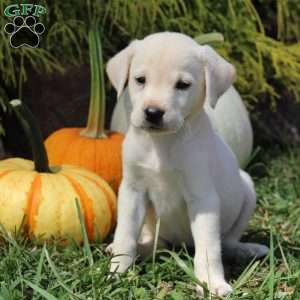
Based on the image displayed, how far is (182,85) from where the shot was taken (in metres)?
2.67

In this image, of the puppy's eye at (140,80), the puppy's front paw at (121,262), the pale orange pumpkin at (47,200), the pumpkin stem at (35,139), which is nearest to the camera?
the puppy's eye at (140,80)

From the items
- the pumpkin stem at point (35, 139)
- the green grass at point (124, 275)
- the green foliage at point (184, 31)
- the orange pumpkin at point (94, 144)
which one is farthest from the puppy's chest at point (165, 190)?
the green foliage at point (184, 31)

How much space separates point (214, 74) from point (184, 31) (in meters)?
2.15

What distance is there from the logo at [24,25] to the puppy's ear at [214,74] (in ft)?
4.73

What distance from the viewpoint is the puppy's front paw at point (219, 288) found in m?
2.69

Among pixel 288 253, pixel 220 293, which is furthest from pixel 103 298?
pixel 288 253

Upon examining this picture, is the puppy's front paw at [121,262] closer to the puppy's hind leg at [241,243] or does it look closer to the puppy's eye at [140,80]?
the puppy's hind leg at [241,243]

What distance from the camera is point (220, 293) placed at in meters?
2.69

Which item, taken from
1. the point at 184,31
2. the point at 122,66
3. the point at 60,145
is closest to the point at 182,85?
the point at 122,66

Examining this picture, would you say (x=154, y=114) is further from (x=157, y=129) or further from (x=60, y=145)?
(x=60, y=145)

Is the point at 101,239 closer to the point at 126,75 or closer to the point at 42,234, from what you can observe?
the point at 42,234

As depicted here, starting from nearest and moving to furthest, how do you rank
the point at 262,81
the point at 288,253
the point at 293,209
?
the point at 288,253, the point at 293,209, the point at 262,81

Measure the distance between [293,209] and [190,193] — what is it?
4.48 feet

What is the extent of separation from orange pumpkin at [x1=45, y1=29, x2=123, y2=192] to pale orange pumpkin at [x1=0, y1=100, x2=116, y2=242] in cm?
43
